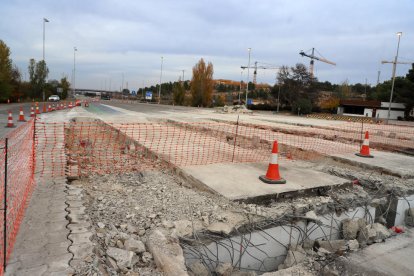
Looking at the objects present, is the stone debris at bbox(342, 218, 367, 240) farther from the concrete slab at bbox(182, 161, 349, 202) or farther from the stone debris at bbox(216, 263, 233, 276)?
the stone debris at bbox(216, 263, 233, 276)

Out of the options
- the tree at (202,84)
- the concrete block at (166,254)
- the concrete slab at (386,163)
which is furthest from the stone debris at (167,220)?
the tree at (202,84)

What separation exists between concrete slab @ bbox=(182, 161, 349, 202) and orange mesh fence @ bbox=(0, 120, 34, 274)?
9.07 ft

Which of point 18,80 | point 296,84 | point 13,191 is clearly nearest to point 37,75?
point 18,80

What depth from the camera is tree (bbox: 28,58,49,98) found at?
52812 millimetres

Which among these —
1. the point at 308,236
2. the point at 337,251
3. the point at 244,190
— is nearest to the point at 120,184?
the point at 244,190

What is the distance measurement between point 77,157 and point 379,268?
6.70m

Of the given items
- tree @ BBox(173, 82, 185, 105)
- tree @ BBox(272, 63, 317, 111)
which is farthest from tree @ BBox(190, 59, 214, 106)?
tree @ BBox(272, 63, 317, 111)

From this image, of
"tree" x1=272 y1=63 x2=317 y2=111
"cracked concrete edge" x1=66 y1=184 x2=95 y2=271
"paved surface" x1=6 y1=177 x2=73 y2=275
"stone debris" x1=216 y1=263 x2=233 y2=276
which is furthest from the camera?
"tree" x1=272 y1=63 x2=317 y2=111

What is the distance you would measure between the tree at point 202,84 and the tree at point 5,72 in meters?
40.1

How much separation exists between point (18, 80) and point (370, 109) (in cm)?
5777

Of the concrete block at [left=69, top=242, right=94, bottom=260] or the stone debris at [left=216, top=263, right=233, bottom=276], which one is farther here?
the stone debris at [left=216, top=263, right=233, bottom=276]

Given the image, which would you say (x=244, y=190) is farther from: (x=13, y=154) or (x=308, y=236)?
(x=13, y=154)

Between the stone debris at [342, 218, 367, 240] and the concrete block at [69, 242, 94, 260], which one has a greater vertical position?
the concrete block at [69, 242, 94, 260]

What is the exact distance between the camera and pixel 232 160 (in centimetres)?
782
